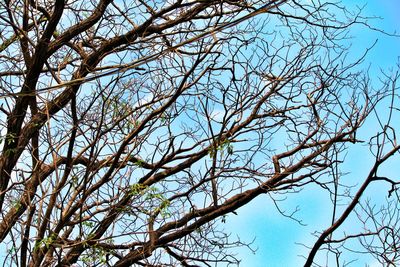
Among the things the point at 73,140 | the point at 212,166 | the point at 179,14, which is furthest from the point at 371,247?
the point at 179,14

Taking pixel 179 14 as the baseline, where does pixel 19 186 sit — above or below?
below

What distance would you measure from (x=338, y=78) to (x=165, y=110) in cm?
181

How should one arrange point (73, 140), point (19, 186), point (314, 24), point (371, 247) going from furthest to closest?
point (314, 24) < point (19, 186) < point (73, 140) < point (371, 247)

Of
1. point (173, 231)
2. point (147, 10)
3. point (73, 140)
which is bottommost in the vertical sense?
point (173, 231)

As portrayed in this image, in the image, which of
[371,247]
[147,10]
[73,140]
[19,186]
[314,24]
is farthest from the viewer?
[314,24]

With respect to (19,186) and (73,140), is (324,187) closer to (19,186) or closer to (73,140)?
(73,140)

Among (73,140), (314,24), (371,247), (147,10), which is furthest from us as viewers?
(314,24)

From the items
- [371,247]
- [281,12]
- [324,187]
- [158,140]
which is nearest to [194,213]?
[158,140]

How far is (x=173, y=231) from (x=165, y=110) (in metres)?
1.12

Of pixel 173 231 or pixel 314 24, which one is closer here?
pixel 173 231

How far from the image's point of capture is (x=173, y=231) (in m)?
6.09

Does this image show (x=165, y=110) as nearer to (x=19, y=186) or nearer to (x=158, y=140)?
(x=158, y=140)

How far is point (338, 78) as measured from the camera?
6.54 metres

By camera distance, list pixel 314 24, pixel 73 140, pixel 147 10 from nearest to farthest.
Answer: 1. pixel 73 140
2. pixel 147 10
3. pixel 314 24
